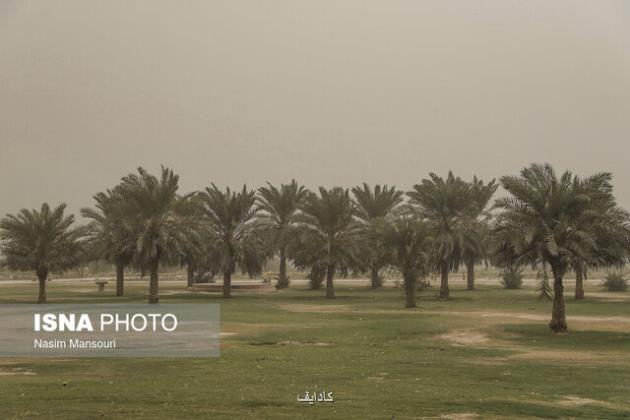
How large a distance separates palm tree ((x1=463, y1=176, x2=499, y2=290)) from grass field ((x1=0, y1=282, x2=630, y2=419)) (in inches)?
920

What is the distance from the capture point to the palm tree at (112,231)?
4534 cm

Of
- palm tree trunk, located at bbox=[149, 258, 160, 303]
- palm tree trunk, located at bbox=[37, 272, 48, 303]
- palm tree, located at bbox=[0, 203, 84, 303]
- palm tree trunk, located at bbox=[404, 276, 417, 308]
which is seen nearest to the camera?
palm tree trunk, located at bbox=[404, 276, 417, 308]

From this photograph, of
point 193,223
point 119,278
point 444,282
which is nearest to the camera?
point 193,223

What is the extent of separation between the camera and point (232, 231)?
54.6 meters

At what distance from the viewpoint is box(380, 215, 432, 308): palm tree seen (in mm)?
42156

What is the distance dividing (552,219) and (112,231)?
28.2 metres

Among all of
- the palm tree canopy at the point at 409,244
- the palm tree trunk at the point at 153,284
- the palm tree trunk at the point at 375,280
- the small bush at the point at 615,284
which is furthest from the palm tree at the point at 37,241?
the small bush at the point at 615,284

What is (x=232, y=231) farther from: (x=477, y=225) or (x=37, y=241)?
(x=477, y=225)

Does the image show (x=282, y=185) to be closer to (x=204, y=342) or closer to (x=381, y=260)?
(x=381, y=260)

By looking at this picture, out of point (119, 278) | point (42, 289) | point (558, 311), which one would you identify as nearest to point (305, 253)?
point (119, 278)

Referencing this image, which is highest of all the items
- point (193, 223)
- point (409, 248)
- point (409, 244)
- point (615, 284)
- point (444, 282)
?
point (193, 223)

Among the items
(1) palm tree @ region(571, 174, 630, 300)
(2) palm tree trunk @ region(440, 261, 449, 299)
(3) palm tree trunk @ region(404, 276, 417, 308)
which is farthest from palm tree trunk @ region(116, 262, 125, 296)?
(1) palm tree @ region(571, 174, 630, 300)

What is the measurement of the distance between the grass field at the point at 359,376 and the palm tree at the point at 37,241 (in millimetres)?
20926

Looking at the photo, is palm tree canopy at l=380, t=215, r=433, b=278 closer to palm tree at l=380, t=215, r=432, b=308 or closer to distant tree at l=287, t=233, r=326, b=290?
palm tree at l=380, t=215, r=432, b=308
